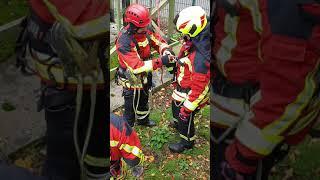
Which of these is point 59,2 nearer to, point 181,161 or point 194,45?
point 194,45

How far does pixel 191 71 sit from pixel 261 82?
2922 mm

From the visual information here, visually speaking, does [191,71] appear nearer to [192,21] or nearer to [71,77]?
[192,21]

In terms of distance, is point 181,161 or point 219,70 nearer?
point 219,70

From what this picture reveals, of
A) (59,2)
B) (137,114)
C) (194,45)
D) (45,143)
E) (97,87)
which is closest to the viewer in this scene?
(59,2)

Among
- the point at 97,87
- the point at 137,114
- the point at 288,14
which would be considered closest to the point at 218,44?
the point at 288,14

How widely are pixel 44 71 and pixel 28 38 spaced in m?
0.15

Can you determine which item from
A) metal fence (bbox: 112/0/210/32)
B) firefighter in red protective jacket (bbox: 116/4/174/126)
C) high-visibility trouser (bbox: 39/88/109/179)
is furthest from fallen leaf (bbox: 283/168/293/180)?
metal fence (bbox: 112/0/210/32)

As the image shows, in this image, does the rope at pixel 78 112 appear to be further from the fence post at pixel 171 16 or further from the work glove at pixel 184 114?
the fence post at pixel 171 16

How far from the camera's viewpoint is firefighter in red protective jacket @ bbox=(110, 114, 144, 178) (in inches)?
137

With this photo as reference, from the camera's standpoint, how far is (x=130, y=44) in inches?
187

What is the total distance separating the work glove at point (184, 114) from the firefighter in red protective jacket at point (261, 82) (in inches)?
108

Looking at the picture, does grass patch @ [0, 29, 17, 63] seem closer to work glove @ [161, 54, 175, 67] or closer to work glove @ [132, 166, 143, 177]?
work glove @ [132, 166, 143, 177]

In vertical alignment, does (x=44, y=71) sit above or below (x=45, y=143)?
above

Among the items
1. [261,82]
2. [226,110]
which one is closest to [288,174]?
[226,110]
